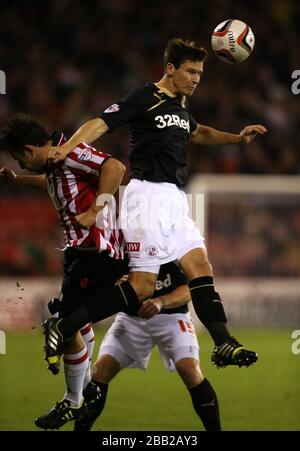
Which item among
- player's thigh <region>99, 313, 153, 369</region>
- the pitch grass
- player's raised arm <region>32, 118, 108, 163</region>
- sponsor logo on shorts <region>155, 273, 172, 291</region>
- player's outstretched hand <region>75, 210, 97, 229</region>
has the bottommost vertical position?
the pitch grass

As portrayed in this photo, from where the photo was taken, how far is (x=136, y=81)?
16.5m

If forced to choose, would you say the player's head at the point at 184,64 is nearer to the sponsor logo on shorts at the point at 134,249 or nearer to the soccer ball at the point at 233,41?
the soccer ball at the point at 233,41

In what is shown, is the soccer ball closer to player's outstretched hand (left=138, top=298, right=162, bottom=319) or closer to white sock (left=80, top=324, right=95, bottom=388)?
player's outstretched hand (left=138, top=298, right=162, bottom=319)

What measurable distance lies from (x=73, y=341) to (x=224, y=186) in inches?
319

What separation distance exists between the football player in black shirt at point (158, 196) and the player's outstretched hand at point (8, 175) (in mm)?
845

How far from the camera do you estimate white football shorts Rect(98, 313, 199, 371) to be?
20.6 feet

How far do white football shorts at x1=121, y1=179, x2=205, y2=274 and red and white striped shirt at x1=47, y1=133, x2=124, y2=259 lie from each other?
0.57ft

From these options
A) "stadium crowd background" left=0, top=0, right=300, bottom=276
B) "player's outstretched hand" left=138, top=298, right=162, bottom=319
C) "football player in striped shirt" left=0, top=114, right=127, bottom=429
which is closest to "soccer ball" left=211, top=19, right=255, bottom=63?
"football player in striped shirt" left=0, top=114, right=127, bottom=429

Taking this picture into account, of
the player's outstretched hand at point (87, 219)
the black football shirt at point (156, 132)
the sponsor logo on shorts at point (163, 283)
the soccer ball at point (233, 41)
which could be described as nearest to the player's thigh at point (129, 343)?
the sponsor logo on shorts at point (163, 283)

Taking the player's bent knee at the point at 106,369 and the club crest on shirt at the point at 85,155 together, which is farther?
the player's bent knee at the point at 106,369

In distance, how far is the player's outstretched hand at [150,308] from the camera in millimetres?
6012
